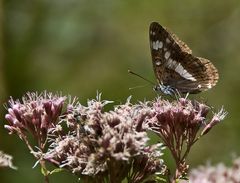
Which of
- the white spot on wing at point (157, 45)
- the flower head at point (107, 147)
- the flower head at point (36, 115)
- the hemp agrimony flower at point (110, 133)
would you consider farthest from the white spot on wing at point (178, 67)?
the flower head at point (107, 147)

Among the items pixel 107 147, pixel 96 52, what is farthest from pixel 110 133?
pixel 96 52

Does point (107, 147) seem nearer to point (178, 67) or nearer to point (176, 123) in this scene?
point (176, 123)

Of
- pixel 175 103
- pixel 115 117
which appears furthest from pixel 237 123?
pixel 115 117

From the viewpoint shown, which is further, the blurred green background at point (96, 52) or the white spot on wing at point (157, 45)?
the blurred green background at point (96, 52)

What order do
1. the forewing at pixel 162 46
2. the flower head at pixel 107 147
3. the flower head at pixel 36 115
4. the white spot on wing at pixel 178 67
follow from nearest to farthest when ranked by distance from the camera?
the flower head at pixel 107 147 < the flower head at pixel 36 115 < the forewing at pixel 162 46 < the white spot on wing at pixel 178 67

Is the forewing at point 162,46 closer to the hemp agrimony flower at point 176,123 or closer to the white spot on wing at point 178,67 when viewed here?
the white spot on wing at point 178,67

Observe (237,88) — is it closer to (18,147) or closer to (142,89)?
(142,89)

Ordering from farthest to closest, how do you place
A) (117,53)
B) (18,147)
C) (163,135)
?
(117,53) < (18,147) < (163,135)

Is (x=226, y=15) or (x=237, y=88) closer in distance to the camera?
(x=237, y=88)
